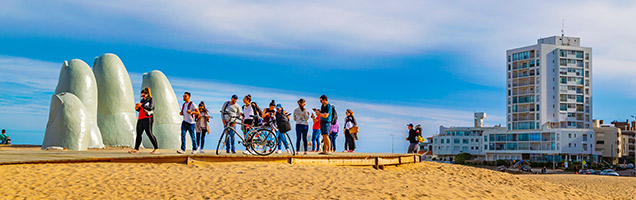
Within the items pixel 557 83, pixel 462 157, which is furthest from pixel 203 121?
pixel 462 157

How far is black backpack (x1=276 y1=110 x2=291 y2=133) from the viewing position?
1575 cm

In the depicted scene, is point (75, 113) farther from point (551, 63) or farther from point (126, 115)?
point (551, 63)

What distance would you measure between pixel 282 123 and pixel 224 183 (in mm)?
4241

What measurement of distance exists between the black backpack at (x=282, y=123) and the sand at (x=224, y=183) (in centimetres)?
142

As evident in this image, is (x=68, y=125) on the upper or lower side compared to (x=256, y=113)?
lower

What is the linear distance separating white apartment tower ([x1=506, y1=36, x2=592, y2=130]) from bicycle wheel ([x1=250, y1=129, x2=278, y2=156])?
283 feet

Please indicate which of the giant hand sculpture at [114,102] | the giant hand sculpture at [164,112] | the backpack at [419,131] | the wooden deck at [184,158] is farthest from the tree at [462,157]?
the wooden deck at [184,158]

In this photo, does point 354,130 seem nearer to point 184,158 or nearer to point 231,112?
point 231,112

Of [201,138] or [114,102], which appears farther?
[114,102]

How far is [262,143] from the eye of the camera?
599 inches

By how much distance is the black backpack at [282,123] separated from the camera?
15.8 metres

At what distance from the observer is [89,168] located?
12.5 metres

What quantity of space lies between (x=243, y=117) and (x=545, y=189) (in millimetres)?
9272

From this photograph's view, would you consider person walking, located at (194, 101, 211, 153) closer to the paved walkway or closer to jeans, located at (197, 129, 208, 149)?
jeans, located at (197, 129, 208, 149)
